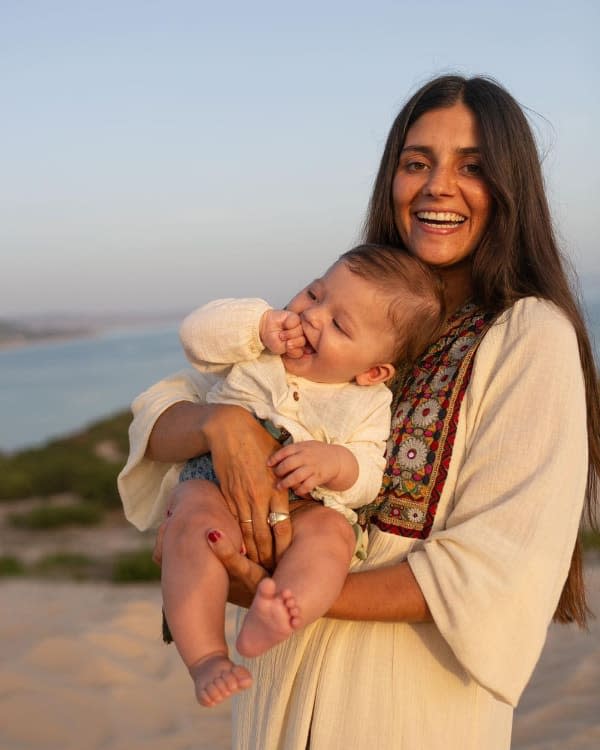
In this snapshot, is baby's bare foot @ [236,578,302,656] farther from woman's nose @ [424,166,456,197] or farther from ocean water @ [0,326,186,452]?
ocean water @ [0,326,186,452]

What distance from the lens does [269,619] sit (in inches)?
70.9

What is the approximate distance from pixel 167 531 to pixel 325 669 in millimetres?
501

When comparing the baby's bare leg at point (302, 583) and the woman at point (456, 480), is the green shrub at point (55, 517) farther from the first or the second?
the baby's bare leg at point (302, 583)

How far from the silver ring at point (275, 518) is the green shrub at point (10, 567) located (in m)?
6.04

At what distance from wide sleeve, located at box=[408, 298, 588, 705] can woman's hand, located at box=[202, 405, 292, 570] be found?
0.34m

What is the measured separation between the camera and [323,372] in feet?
7.38

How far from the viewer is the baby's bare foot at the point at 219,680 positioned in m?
1.76

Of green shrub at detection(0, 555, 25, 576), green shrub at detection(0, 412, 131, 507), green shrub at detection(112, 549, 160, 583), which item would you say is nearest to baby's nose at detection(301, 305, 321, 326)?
green shrub at detection(112, 549, 160, 583)

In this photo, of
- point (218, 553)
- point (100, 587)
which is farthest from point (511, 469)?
point (100, 587)

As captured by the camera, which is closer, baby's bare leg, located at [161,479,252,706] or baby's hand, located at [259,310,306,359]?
baby's bare leg, located at [161,479,252,706]

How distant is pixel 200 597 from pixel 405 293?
93cm

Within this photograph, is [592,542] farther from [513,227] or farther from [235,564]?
[235,564]

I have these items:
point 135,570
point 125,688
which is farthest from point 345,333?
point 135,570

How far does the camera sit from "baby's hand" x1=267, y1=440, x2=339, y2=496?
6.57 ft
